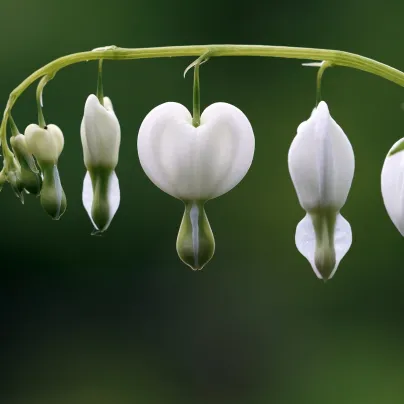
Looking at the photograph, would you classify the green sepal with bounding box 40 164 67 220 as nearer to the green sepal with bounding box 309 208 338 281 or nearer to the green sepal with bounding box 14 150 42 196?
the green sepal with bounding box 14 150 42 196

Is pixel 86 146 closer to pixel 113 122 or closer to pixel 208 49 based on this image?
pixel 113 122

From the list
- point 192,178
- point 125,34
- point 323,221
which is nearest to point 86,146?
point 192,178

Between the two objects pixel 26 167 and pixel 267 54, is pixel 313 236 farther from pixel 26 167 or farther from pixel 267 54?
Answer: pixel 26 167

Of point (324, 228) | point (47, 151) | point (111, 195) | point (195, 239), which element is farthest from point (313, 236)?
point (47, 151)

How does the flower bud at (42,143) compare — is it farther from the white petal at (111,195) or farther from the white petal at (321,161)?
the white petal at (321,161)

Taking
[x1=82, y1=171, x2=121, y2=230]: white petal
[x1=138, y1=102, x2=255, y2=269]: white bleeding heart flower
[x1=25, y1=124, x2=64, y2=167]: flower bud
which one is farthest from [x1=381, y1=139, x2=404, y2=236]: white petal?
[x1=25, y1=124, x2=64, y2=167]: flower bud

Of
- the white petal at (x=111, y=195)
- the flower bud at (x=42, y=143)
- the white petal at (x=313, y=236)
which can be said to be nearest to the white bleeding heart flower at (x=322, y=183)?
the white petal at (x=313, y=236)
